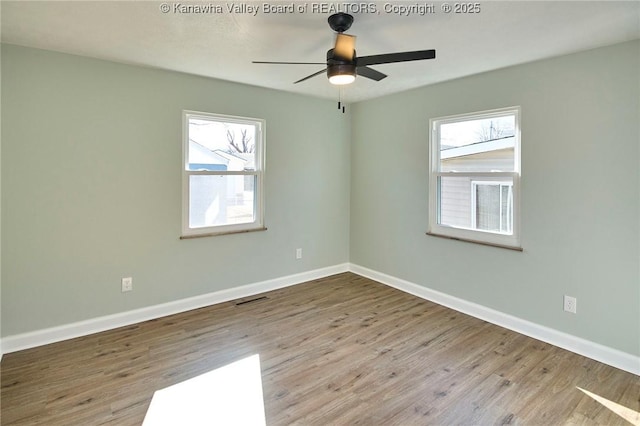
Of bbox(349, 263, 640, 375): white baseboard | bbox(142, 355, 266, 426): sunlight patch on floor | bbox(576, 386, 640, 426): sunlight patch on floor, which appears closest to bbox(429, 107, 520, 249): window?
bbox(349, 263, 640, 375): white baseboard

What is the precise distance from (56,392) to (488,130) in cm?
410

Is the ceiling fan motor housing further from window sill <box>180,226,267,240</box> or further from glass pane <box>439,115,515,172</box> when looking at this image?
window sill <box>180,226,267,240</box>

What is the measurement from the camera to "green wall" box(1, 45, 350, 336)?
2689 millimetres

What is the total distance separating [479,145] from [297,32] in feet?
7.02

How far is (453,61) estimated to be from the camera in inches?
116

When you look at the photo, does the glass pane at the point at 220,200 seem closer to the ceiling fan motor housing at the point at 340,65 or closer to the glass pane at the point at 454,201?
the ceiling fan motor housing at the point at 340,65

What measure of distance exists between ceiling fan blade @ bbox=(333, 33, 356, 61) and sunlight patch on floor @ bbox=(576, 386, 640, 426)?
2683 mm

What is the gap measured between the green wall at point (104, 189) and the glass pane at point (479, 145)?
190cm

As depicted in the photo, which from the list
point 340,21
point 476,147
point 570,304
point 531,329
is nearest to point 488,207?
point 476,147

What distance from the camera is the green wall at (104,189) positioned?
269 centimetres

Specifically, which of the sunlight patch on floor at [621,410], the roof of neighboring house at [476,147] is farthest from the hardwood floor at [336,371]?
the roof of neighboring house at [476,147]

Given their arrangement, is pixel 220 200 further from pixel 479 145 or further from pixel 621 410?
pixel 621 410

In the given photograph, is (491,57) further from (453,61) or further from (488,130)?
(488,130)

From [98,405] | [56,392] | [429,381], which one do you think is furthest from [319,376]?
[56,392]
